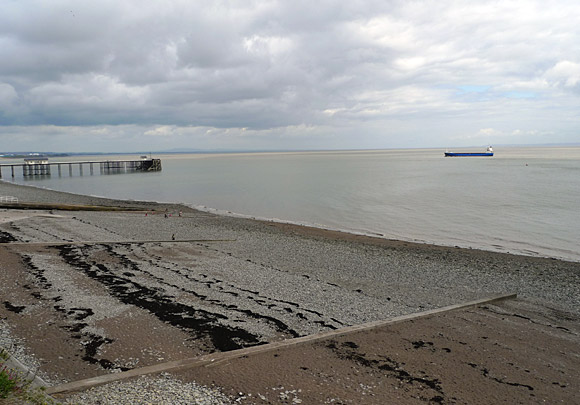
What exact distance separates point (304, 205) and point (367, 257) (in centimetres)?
2207

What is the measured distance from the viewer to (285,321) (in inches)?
327

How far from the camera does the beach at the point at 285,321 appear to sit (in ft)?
19.2

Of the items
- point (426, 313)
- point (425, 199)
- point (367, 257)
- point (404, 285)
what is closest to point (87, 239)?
point (367, 257)

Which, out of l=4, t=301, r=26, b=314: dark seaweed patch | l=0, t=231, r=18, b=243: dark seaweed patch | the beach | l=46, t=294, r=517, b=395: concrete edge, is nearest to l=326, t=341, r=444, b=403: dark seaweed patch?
the beach

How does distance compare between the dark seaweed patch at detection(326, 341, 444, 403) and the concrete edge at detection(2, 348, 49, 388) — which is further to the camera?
the dark seaweed patch at detection(326, 341, 444, 403)

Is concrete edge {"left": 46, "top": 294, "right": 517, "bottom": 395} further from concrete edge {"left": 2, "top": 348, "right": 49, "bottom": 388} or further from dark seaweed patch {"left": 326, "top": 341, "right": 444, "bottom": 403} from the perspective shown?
dark seaweed patch {"left": 326, "top": 341, "right": 444, "bottom": 403}

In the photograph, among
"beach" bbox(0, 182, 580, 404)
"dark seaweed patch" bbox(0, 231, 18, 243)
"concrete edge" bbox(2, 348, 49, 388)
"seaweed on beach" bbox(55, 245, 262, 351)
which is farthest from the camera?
"dark seaweed patch" bbox(0, 231, 18, 243)

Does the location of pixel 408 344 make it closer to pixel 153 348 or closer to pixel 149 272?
pixel 153 348

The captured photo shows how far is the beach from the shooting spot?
5.86 m

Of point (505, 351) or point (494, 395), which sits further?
point (505, 351)

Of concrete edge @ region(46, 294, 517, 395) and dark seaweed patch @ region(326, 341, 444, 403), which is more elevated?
concrete edge @ region(46, 294, 517, 395)

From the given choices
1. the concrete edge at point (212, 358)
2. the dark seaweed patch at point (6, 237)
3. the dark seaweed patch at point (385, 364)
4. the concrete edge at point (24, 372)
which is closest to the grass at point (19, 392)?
the concrete edge at point (24, 372)

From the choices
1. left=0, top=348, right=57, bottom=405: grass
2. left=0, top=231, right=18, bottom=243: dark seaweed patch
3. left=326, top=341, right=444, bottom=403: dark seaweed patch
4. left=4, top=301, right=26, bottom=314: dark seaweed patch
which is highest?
left=0, top=348, right=57, bottom=405: grass

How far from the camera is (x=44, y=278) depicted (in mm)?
10375
